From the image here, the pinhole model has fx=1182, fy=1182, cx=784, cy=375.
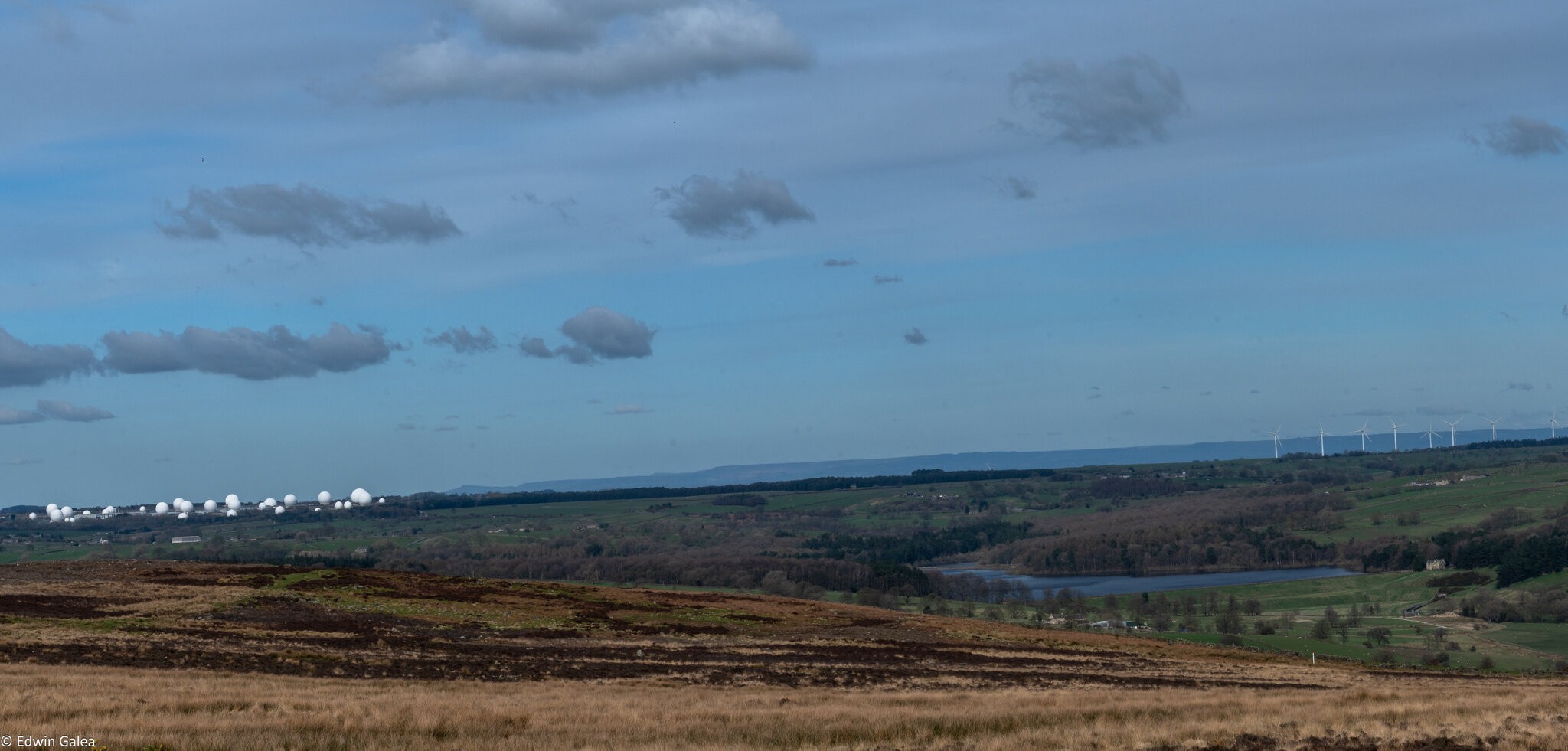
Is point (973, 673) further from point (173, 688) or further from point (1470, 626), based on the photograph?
point (1470, 626)

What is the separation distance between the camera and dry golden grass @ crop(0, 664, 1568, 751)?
864 inches

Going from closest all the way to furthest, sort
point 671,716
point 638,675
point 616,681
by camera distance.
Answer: point 671,716, point 616,681, point 638,675

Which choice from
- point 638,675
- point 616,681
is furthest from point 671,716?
point 638,675

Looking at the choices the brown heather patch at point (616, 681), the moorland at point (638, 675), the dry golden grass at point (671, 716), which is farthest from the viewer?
the moorland at point (638, 675)

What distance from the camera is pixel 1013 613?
150m

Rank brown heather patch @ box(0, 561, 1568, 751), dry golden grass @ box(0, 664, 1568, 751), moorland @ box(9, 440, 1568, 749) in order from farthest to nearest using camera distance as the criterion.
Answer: moorland @ box(9, 440, 1568, 749)
brown heather patch @ box(0, 561, 1568, 751)
dry golden grass @ box(0, 664, 1568, 751)

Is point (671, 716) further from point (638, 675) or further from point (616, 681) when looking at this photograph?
point (638, 675)

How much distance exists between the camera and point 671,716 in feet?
88.9

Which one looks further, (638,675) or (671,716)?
(638,675)

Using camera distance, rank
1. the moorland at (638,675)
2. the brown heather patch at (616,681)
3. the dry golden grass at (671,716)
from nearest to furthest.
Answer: the dry golden grass at (671,716)
the brown heather patch at (616,681)
the moorland at (638,675)

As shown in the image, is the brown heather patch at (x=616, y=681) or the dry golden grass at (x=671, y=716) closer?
the dry golden grass at (x=671, y=716)

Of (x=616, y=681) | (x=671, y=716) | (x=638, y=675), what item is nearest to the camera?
(x=671, y=716)

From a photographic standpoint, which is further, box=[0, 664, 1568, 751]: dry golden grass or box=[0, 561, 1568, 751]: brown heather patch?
box=[0, 561, 1568, 751]: brown heather patch

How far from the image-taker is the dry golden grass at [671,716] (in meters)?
21.9
